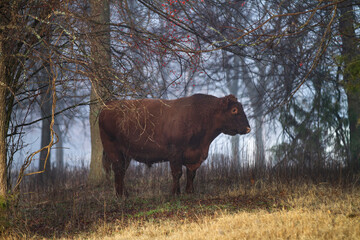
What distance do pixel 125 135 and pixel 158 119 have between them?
848 millimetres

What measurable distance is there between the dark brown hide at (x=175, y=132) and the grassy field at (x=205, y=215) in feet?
2.43

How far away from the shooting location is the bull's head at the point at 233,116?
891 centimetres

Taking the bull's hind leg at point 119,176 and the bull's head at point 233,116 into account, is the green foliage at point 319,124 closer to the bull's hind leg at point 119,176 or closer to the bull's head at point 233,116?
the bull's head at point 233,116

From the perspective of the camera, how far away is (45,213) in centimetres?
783

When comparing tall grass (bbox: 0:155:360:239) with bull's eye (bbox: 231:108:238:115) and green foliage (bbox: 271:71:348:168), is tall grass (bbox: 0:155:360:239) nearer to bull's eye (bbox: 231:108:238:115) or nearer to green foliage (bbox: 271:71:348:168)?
green foliage (bbox: 271:71:348:168)

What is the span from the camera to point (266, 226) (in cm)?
533

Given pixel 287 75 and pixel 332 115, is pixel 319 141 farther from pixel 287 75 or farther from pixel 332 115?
pixel 287 75

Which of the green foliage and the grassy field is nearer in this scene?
the grassy field

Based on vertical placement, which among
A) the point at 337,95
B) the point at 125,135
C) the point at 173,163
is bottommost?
the point at 173,163

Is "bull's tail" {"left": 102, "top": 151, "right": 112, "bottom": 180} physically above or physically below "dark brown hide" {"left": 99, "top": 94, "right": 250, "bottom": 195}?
below

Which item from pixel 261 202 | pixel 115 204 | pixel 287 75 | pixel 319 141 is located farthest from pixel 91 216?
pixel 319 141

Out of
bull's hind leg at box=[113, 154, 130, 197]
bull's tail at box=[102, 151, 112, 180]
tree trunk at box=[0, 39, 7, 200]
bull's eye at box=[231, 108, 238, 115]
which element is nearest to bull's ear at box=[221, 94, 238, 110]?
bull's eye at box=[231, 108, 238, 115]

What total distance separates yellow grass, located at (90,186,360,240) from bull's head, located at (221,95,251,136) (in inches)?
90.0

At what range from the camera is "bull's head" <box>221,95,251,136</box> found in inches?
351
